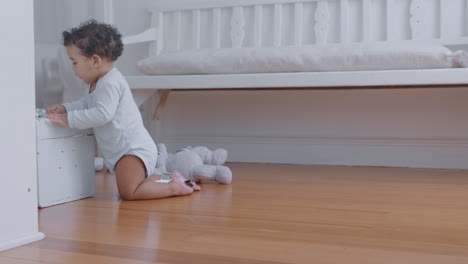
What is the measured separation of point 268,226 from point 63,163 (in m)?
0.60

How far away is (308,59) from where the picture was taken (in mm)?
1837

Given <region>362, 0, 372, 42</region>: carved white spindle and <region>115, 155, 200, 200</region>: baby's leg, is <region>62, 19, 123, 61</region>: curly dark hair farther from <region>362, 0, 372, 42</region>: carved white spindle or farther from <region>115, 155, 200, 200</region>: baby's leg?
<region>362, 0, 372, 42</region>: carved white spindle

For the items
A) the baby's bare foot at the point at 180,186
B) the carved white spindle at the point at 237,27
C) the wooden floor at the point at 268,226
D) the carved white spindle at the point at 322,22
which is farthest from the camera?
the carved white spindle at the point at 237,27

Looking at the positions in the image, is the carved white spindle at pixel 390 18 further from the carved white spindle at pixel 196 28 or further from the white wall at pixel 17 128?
the white wall at pixel 17 128

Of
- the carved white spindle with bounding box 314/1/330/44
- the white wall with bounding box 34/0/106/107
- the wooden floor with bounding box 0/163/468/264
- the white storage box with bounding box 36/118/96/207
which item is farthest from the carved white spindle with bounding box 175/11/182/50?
the white storage box with bounding box 36/118/96/207

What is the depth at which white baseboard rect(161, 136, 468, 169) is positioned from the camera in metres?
2.11

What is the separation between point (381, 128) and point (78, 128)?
1305 mm

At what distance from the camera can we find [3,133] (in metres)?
0.92

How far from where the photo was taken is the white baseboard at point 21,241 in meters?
0.92

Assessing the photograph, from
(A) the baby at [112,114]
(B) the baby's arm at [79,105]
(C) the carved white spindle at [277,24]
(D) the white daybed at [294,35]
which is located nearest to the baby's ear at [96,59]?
(A) the baby at [112,114]

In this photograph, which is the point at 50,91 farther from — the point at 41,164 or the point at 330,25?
the point at 330,25

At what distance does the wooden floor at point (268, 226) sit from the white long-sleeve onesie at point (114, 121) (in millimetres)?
134

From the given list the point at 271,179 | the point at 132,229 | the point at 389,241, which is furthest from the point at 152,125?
the point at 389,241

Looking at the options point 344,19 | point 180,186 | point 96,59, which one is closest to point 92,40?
point 96,59
